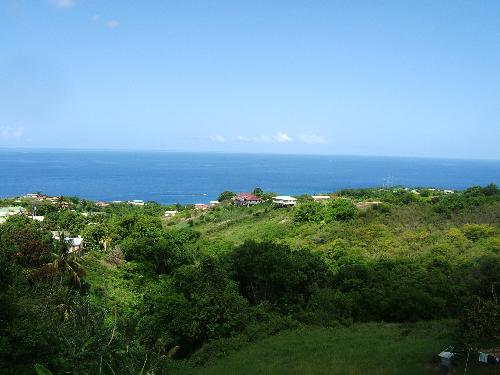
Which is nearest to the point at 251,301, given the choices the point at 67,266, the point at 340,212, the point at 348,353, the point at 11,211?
the point at 348,353

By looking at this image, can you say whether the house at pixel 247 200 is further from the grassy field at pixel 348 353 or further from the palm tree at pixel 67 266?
the grassy field at pixel 348 353

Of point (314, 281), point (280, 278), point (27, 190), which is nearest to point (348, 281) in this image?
point (314, 281)

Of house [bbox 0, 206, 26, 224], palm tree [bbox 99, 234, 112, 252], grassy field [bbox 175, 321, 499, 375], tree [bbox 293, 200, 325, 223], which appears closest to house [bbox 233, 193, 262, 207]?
tree [bbox 293, 200, 325, 223]

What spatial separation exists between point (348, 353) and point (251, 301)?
8.62 m

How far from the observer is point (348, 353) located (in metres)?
16.2

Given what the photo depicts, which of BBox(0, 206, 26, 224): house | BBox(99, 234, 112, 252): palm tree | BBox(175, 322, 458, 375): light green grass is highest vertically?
BBox(175, 322, 458, 375): light green grass

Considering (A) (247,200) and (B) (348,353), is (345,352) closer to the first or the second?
(B) (348,353)

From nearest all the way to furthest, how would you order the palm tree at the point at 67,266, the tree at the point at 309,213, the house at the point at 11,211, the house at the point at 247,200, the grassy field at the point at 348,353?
the grassy field at the point at 348,353 < the palm tree at the point at 67,266 < the tree at the point at 309,213 < the house at the point at 11,211 < the house at the point at 247,200

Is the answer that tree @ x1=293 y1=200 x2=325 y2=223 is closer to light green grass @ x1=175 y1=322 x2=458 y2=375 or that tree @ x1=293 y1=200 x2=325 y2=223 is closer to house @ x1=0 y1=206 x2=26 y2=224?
light green grass @ x1=175 y1=322 x2=458 y2=375

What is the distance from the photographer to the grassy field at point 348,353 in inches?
582

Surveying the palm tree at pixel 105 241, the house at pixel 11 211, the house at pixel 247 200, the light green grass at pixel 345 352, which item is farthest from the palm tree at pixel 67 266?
the house at pixel 247 200

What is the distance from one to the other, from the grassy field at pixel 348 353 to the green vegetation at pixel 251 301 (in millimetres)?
64

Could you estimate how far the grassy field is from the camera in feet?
48.5

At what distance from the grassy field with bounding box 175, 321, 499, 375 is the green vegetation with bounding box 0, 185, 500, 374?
0.21 feet
